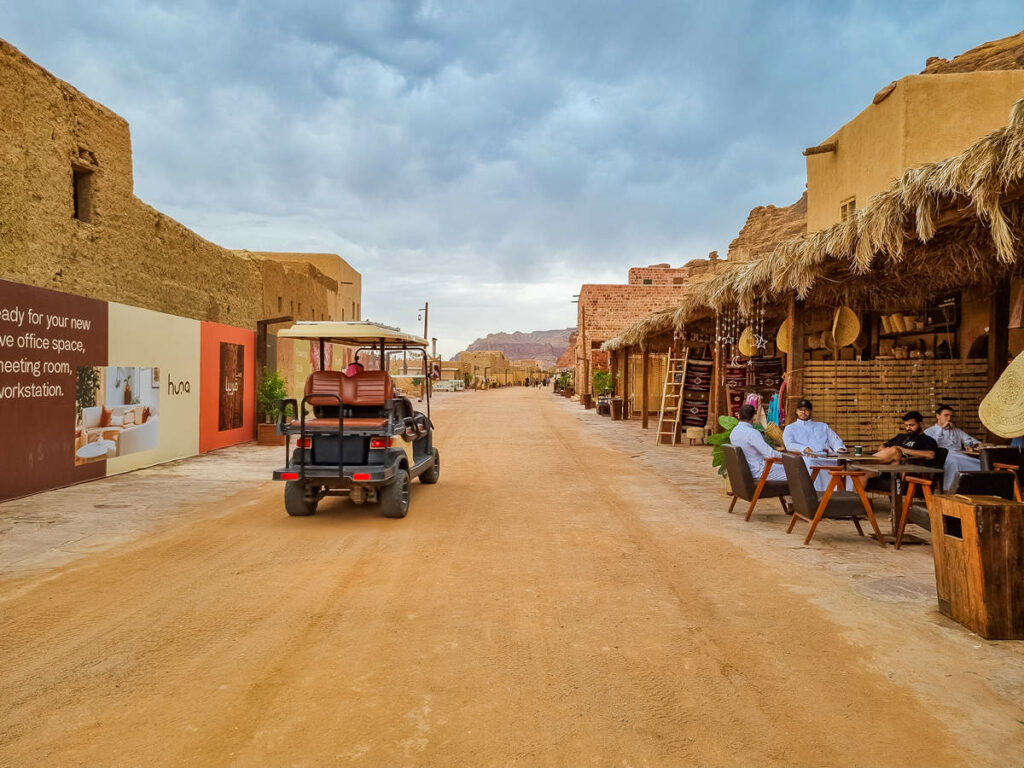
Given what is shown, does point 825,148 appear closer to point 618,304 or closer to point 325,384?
point 325,384

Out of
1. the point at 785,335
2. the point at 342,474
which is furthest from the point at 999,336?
the point at 342,474

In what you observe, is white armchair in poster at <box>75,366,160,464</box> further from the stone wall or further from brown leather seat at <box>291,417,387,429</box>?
the stone wall

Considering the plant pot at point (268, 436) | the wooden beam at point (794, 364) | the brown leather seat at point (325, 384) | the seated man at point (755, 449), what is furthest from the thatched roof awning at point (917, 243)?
the plant pot at point (268, 436)

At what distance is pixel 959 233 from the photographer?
745 cm

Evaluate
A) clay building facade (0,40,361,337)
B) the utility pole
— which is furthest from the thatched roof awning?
the utility pole

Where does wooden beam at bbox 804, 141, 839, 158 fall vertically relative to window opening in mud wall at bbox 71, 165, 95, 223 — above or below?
above

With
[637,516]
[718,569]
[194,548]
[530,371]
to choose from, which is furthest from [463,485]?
[530,371]

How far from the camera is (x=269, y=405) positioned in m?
15.4

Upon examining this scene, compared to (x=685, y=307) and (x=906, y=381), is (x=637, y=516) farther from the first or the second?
(x=685, y=307)

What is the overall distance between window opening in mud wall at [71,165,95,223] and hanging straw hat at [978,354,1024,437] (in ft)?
46.6

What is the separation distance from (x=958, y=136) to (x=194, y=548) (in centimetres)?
1516

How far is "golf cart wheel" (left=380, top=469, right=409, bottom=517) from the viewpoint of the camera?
23.6 ft

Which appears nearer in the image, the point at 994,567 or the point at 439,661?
the point at 439,661

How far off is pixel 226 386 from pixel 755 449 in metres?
11.1
